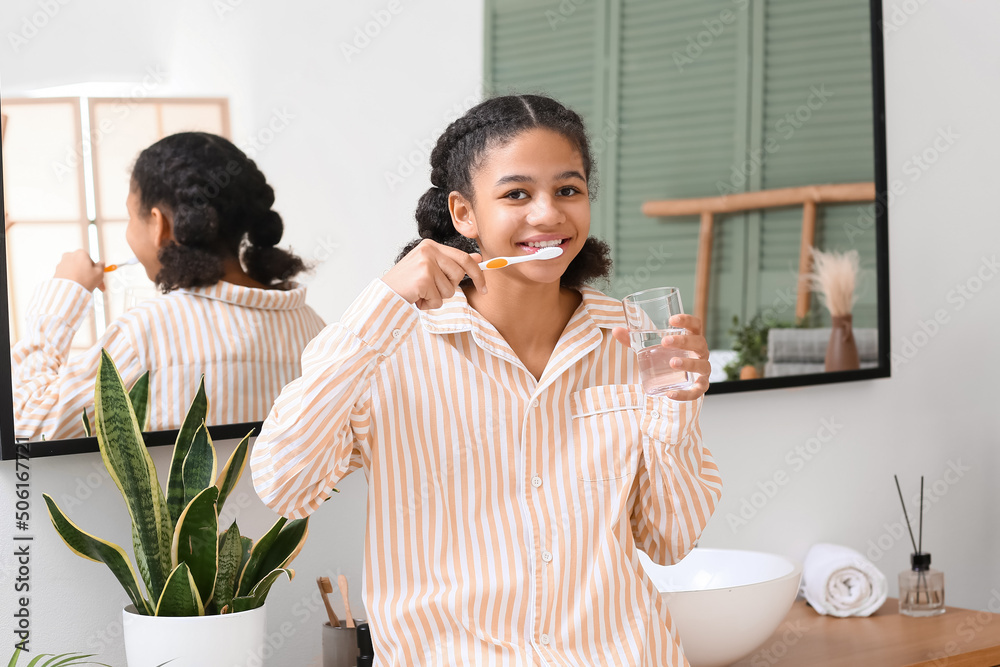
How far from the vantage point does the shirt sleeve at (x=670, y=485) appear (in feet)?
4.36

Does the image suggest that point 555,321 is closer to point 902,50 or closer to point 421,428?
point 421,428

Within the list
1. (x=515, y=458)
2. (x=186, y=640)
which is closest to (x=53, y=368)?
(x=186, y=640)

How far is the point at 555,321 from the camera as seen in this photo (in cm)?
144

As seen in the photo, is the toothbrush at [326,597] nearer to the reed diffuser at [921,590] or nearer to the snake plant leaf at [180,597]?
the snake plant leaf at [180,597]

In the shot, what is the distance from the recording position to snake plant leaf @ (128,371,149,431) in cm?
136

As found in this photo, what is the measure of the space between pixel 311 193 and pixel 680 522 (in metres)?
0.73

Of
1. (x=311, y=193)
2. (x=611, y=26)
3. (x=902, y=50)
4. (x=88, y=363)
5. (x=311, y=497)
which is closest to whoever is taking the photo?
(x=311, y=497)

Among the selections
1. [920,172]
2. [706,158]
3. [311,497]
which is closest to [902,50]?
[920,172]

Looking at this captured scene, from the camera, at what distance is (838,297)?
2.15 metres

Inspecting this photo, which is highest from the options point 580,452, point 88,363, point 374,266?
point 374,266

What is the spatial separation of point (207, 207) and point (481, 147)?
1.35 ft

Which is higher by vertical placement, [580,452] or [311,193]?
[311,193]

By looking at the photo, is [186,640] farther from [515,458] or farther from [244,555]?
[515,458]

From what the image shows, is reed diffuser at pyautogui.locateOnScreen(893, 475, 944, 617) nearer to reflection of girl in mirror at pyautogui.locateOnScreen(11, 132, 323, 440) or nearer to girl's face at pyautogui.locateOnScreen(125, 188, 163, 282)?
reflection of girl in mirror at pyautogui.locateOnScreen(11, 132, 323, 440)
